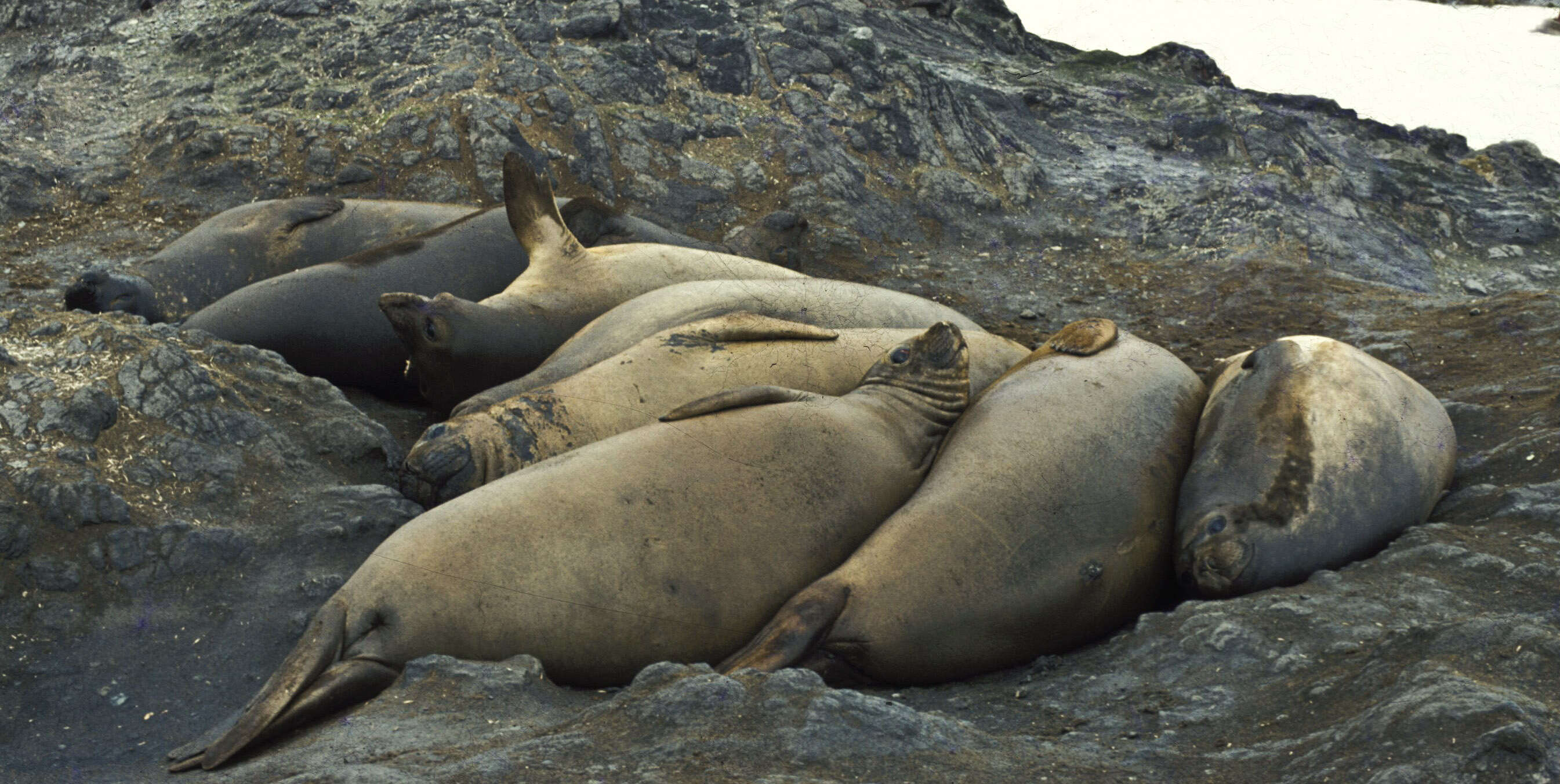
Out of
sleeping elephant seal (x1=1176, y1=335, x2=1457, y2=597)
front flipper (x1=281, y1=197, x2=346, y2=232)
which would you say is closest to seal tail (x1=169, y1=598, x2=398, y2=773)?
sleeping elephant seal (x1=1176, y1=335, x2=1457, y2=597)

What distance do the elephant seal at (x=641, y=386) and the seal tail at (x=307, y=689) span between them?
926 mm

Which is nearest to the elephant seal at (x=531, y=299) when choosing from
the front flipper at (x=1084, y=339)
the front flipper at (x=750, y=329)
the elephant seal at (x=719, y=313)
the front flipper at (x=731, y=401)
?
the elephant seal at (x=719, y=313)

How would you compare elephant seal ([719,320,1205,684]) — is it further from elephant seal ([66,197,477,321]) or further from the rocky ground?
elephant seal ([66,197,477,321])

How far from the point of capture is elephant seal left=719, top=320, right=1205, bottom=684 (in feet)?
13.8

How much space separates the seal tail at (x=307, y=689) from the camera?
139 inches

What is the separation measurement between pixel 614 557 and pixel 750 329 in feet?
5.09

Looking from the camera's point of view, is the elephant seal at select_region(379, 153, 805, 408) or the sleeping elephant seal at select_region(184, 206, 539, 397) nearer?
the elephant seal at select_region(379, 153, 805, 408)

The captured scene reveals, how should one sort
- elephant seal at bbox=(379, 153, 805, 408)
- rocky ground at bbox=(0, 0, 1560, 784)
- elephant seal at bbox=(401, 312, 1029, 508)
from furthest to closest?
elephant seal at bbox=(379, 153, 805, 408), elephant seal at bbox=(401, 312, 1029, 508), rocky ground at bbox=(0, 0, 1560, 784)

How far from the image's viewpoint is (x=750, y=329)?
5.42 meters

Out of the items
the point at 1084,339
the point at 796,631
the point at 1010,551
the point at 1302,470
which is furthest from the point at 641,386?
the point at 1302,470

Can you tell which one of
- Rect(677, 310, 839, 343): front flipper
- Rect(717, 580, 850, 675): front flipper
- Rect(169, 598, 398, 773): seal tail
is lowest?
Rect(169, 598, 398, 773): seal tail

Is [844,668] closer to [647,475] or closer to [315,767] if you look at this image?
[647,475]

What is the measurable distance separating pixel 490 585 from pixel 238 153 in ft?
18.0

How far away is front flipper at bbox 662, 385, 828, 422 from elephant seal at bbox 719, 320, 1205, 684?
2.07 feet
